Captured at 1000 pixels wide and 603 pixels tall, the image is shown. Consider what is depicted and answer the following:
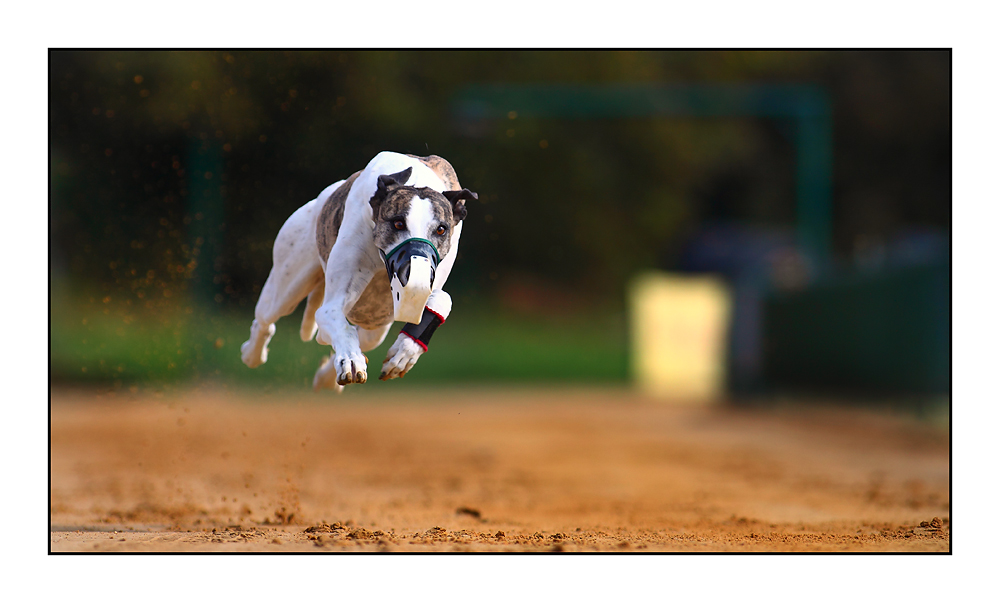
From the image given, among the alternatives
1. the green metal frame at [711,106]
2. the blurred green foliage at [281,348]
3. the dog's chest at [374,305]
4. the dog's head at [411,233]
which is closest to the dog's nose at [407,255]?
the dog's head at [411,233]

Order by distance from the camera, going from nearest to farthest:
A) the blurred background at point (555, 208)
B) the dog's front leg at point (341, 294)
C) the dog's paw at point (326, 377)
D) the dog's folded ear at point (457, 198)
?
the dog's folded ear at point (457, 198)
the dog's front leg at point (341, 294)
the dog's paw at point (326, 377)
the blurred background at point (555, 208)

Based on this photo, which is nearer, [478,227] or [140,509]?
[140,509]

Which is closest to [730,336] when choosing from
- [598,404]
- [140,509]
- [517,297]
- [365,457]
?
[598,404]

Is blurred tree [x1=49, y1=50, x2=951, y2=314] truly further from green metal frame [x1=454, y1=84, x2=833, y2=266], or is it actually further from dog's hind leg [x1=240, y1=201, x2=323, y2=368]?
dog's hind leg [x1=240, y1=201, x2=323, y2=368]

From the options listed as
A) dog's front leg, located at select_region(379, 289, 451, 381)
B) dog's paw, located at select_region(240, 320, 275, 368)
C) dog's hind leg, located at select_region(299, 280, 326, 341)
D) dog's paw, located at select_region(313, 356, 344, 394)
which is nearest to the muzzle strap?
dog's front leg, located at select_region(379, 289, 451, 381)

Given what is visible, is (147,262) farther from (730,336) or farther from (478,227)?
(730,336)

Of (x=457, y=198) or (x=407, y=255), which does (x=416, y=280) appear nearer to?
(x=407, y=255)

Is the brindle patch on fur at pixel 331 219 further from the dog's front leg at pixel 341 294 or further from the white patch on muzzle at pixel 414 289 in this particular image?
the white patch on muzzle at pixel 414 289
